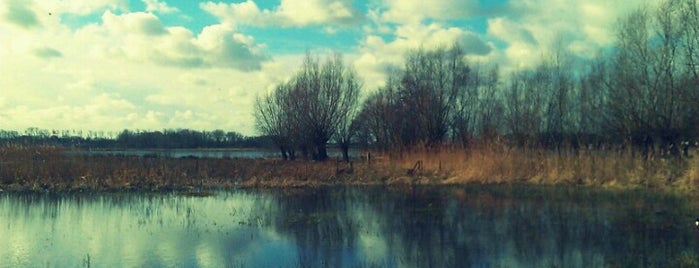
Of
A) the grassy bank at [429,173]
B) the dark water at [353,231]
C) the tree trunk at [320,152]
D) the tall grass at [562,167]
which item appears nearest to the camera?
the dark water at [353,231]

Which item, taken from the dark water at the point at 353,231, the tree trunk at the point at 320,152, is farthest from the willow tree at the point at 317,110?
the dark water at the point at 353,231

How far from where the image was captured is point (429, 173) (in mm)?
25594

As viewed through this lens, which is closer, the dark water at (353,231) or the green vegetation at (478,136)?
the dark water at (353,231)

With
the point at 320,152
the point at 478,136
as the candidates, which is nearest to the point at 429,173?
the point at 478,136

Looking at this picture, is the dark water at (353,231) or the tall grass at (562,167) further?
the tall grass at (562,167)

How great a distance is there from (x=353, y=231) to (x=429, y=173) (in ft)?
47.9

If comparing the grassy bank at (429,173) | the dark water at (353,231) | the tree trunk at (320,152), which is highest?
the tree trunk at (320,152)

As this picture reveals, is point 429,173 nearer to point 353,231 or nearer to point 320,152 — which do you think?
point 353,231

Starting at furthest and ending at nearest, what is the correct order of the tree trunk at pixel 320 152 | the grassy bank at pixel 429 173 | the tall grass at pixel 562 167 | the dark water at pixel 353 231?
the tree trunk at pixel 320 152, the grassy bank at pixel 429 173, the tall grass at pixel 562 167, the dark water at pixel 353 231

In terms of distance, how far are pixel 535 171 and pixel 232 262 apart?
56.5 feet

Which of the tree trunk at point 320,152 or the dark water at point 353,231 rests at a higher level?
the tree trunk at point 320,152

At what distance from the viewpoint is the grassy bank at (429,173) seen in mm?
20422

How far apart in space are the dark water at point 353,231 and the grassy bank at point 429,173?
2.99 meters

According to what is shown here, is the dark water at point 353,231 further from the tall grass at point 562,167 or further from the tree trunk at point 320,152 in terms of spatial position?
the tree trunk at point 320,152
